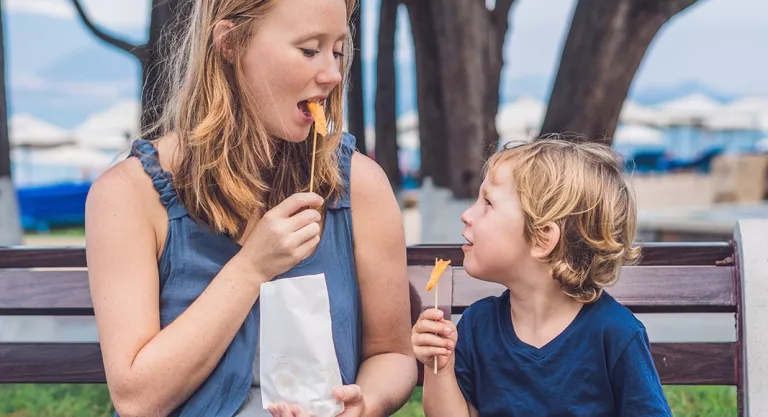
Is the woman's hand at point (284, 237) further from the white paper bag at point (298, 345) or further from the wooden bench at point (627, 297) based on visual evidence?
the wooden bench at point (627, 297)

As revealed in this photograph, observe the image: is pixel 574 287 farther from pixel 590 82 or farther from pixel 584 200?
pixel 590 82

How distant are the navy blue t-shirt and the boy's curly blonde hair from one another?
0.26ft

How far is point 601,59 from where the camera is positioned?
5.03 m

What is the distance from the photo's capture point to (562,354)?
6.72ft

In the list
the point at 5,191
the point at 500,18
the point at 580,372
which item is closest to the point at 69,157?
the point at 5,191

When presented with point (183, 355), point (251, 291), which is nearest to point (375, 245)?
point (251, 291)

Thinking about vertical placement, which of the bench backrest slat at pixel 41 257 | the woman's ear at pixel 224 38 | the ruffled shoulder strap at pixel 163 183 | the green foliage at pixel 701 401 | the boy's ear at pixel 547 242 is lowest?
the green foliage at pixel 701 401

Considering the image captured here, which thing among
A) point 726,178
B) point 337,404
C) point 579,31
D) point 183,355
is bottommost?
point 726,178

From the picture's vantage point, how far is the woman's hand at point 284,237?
1874mm

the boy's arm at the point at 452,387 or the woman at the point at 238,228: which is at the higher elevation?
the woman at the point at 238,228

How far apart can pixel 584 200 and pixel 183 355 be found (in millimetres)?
875

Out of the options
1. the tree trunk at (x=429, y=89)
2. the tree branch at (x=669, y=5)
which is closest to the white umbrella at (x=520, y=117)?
the tree trunk at (x=429, y=89)

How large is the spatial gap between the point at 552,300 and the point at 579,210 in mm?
220

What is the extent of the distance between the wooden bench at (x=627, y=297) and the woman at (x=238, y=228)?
0.38 metres
